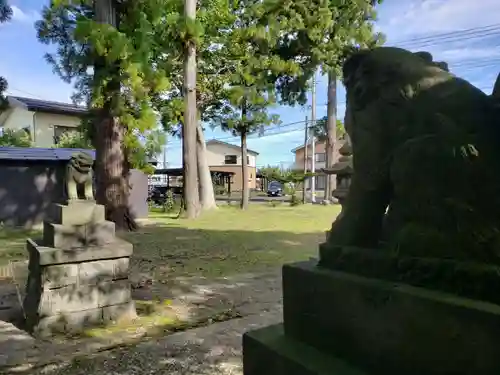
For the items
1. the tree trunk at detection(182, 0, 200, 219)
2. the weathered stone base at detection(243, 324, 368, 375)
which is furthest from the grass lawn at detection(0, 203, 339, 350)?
the weathered stone base at detection(243, 324, 368, 375)

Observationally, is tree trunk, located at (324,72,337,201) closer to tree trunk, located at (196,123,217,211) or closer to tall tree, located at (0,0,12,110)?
tree trunk, located at (196,123,217,211)

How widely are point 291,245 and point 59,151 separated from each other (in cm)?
827

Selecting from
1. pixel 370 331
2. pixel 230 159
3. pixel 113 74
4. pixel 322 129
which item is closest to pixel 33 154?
pixel 113 74

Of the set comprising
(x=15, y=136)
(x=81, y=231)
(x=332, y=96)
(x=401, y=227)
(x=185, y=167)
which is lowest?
(x=81, y=231)

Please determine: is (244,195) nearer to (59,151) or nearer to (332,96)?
(332,96)

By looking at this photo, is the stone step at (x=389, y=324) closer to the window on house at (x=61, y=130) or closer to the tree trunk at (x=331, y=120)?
the tree trunk at (x=331, y=120)

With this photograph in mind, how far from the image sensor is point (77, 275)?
155 inches

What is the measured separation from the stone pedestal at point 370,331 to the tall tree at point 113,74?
21.2 feet

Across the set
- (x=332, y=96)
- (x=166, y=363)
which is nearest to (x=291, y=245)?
(x=166, y=363)

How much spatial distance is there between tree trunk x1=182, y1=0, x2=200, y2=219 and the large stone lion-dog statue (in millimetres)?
11808

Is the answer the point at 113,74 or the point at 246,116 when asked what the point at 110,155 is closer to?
the point at 113,74

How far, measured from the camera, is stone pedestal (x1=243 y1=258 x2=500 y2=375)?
1270 millimetres

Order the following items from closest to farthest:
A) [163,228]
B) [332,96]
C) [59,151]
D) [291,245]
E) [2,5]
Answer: [2,5] < [291,245] < [163,228] < [59,151] < [332,96]

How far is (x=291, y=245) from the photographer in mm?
8672
